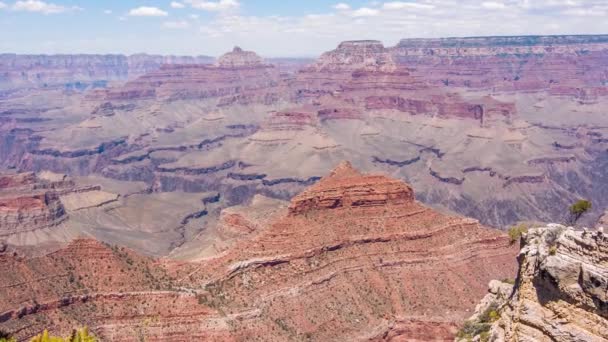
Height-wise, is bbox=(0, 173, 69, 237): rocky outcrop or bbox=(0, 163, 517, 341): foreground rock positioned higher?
bbox=(0, 163, 517, 341): foreground rock

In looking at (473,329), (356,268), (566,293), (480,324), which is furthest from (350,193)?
(566,293)

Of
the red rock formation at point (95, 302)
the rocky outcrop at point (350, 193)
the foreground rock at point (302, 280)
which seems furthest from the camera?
the rocky outcrop at point (350, 193)

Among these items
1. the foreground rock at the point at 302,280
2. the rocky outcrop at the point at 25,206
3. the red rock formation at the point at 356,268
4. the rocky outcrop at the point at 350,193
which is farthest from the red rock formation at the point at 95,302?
the rocky outcrop at the point at 25,206

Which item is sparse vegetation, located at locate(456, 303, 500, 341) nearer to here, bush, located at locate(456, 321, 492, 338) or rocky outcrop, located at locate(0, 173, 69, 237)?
bush, located at locate(456, 321, 492, 338)

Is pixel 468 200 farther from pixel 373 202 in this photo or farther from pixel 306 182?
pixel 373 202

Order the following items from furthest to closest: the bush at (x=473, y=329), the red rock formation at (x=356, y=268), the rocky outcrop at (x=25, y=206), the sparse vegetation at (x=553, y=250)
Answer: the rocky outcrop at (x=25, y=206) < the red rock formation at (x=356, y=268) < the bush at (x=473, y=329) < the sparse vegetation at (x=553, y=250)

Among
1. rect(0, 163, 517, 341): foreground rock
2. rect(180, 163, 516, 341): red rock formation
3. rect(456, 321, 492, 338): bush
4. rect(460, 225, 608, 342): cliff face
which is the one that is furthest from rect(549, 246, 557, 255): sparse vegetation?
rect(180, 163, 516, 341): red rock formation

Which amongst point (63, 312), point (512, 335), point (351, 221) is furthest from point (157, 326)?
point (512, 335)

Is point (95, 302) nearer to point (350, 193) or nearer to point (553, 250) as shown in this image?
point (350, 193)

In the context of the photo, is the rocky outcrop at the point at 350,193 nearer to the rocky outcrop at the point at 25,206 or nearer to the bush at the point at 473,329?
the bush at the point at 473,329
